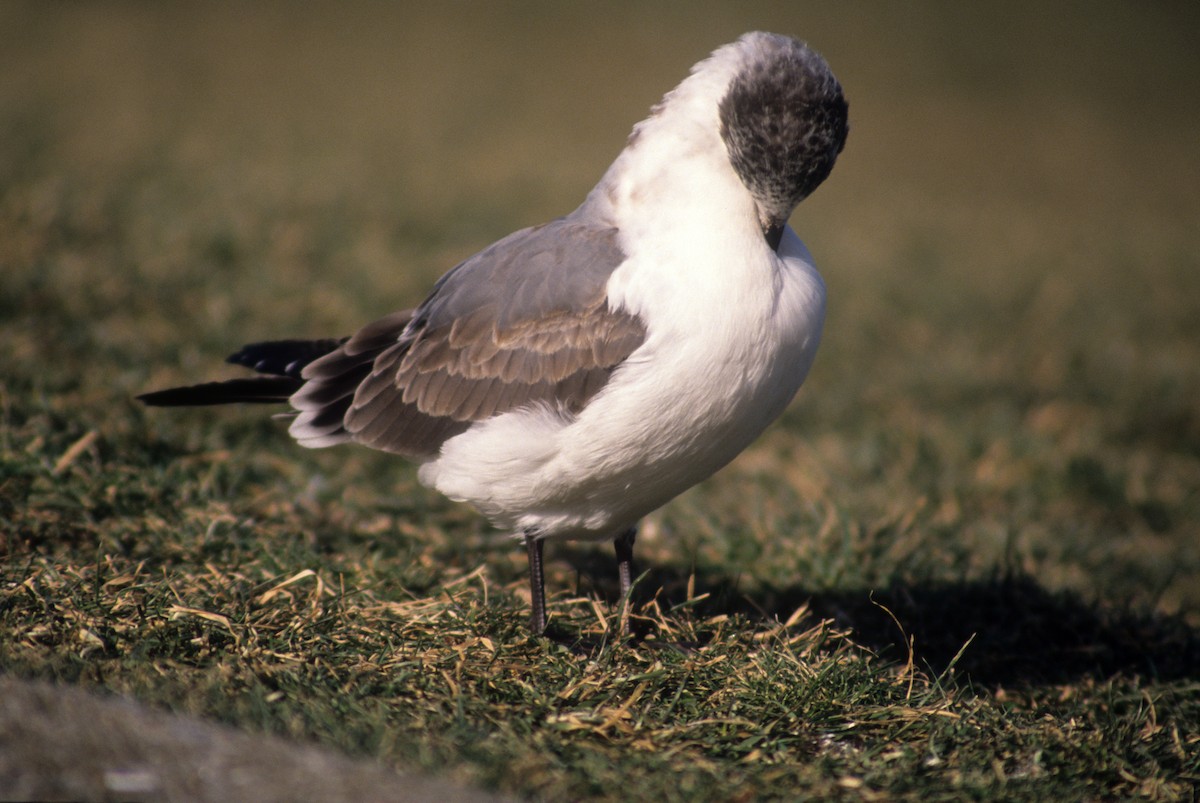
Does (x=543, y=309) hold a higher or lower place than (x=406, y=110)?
lower

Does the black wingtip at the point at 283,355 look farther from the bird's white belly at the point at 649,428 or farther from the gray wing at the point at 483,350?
the bird's white belly at the point at 649,428

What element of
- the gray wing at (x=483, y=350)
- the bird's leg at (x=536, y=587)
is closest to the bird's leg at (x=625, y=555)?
the bird's leg at (x=536, y=587)

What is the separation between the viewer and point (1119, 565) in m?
5.21

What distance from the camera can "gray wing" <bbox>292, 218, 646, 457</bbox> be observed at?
3516 millimetres

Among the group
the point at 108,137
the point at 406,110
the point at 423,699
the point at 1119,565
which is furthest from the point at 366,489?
the point at 406,110

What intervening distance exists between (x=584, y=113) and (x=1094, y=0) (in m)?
8.43

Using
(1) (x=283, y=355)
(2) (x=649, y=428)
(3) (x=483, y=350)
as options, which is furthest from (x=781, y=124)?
(1) (x=283, y=355)

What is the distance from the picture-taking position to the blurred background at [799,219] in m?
5.31

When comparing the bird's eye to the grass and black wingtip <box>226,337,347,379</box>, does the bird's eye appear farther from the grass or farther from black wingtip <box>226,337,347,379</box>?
black wingtip <box>226,337,347,379</box>

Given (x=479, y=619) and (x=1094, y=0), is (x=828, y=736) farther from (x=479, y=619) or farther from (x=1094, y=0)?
(x=1094, y=0)

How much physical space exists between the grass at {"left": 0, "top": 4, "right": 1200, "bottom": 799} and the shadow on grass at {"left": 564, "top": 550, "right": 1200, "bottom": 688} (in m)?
0.02

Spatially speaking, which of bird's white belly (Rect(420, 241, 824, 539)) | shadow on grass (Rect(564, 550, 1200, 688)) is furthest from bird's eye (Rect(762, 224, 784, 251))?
shadow on grass (Rect(564, 550, 1200, 688))

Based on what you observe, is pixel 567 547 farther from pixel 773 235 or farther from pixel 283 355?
pixel 773 235

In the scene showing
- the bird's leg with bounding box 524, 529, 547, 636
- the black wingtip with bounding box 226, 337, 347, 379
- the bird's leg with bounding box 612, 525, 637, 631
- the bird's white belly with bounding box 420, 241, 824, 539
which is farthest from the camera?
the black wingtip with bounding box 226, 337, 347, 379
